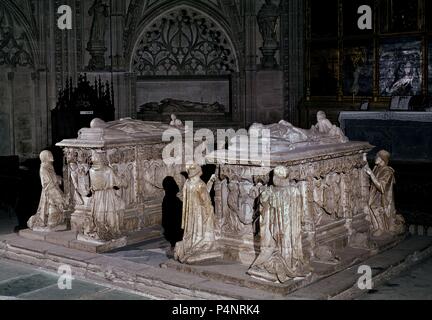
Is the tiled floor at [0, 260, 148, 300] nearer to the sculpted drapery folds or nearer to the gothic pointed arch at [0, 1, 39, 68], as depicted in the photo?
the sculpted drapery folds

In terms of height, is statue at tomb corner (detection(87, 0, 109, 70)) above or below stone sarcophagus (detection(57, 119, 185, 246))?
above

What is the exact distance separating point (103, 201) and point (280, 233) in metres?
2.37

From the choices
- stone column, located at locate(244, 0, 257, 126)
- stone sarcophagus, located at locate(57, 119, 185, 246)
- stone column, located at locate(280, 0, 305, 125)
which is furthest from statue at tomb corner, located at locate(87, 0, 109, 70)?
stone sarcophagus, located at locate(57, 119, 185, 246)

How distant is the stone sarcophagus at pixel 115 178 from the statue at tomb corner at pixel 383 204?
8.39 feet

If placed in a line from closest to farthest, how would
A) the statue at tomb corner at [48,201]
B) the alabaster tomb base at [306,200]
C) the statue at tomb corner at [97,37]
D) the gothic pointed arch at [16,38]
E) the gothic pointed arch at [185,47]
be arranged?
the alabaster tomb base at [306,200], the statue at tomb corner at [48,201], the gothic pointed arch at [16,38], the statue at tomb corner at [97,37], the gothic pointed arch at [185,47]

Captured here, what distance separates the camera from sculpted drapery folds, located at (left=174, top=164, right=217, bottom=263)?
6305mm

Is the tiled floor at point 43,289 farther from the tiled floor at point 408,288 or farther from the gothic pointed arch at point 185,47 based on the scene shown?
the gothic pointed arch at point 185,47

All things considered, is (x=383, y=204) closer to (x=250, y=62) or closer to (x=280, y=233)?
(x=280, y=233)

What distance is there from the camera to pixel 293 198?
5.80 meters

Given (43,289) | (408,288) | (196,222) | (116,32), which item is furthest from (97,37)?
(408,288)

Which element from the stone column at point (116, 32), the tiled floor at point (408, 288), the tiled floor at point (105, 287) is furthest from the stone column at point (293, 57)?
the tiled floor at point (408, 288)

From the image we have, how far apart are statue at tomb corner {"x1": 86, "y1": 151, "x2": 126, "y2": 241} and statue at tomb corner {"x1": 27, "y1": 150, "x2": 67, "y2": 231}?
2.17ft

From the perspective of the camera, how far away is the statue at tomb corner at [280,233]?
5727mm
